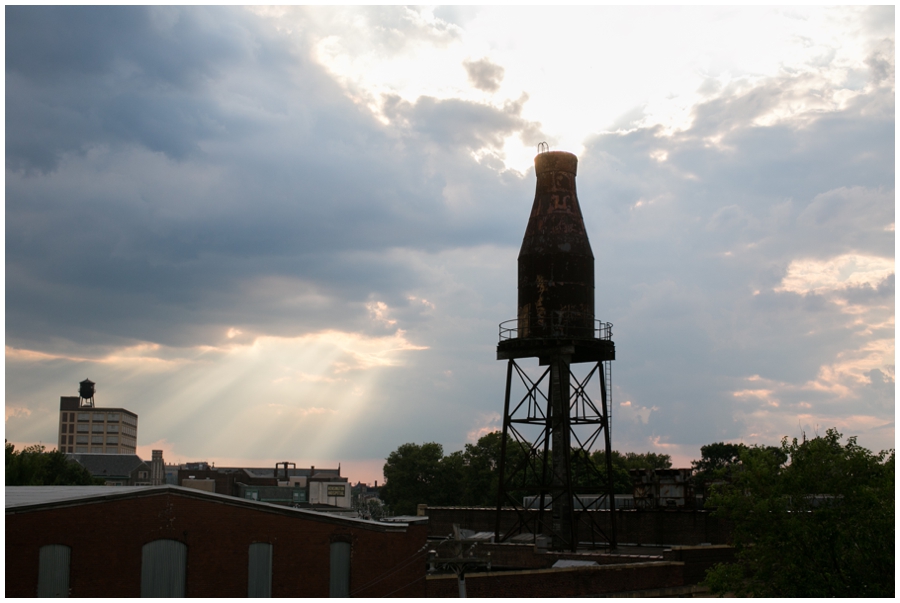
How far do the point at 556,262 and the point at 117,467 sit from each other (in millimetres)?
112078

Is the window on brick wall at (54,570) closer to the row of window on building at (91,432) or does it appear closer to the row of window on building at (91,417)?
the row of window on building at (91,432)

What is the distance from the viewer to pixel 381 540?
30.4 m

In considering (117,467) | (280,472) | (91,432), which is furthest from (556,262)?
(91,432)

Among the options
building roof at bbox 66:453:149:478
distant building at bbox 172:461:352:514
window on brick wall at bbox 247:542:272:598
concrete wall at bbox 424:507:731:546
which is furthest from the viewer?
building roof at bbox 66:453:149:478

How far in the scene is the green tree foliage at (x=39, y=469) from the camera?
211 feet

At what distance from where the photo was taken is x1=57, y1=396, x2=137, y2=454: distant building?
558 feet

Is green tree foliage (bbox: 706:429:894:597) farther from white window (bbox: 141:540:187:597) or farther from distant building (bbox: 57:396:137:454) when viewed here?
distant building (bbox: 57:396:137:454)

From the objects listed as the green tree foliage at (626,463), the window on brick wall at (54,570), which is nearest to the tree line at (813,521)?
the window on brick wall at (54,570)

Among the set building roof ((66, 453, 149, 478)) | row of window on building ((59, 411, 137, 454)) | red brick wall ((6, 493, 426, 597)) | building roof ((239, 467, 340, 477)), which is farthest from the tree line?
row of window on building ((59, 411, 137, 454))

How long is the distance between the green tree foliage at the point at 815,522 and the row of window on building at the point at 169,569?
1288 cm

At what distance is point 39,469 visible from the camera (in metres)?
68.7

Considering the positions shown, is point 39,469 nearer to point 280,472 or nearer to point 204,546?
point 204,546

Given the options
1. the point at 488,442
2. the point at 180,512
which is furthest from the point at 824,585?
the point at 488,442

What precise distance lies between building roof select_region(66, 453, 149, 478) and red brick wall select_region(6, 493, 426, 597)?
109495mm
